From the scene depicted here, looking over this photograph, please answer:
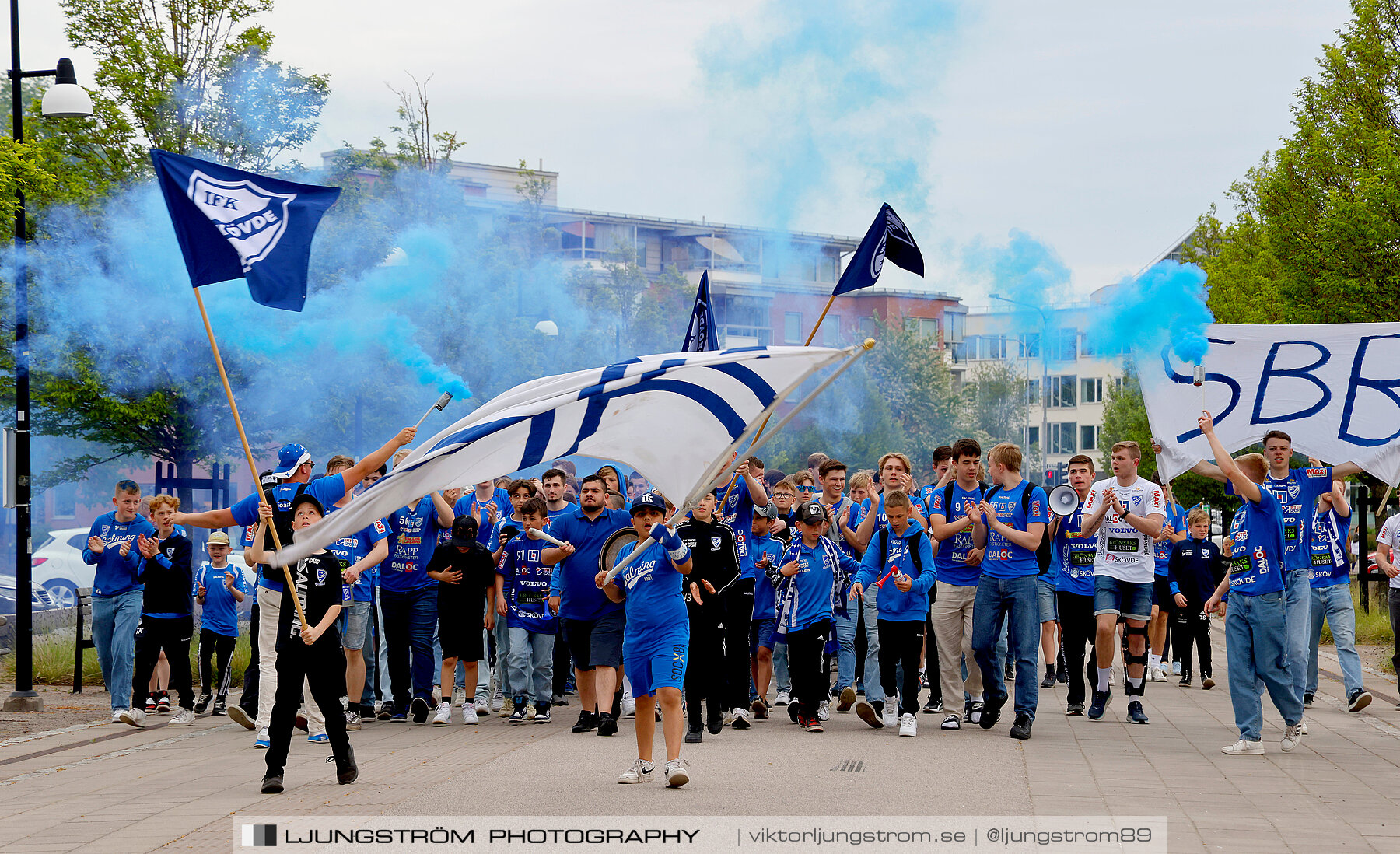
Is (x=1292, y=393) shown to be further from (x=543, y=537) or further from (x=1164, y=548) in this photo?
(x=543, y=537)

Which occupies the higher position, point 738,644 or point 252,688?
point 738,644

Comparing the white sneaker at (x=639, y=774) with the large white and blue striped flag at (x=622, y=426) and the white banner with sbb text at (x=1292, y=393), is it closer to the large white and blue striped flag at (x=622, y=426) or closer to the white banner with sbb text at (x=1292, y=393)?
the large white and blue striped flag at (x=622, y=426)

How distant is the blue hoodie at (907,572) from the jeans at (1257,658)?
7.27ft

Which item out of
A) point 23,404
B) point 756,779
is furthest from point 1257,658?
point 23,404

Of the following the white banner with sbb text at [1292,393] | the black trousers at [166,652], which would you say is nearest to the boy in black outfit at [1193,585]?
the white banner with sbb text at [1292,393]

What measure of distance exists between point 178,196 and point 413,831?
4.46 m

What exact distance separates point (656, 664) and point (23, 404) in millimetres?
8387

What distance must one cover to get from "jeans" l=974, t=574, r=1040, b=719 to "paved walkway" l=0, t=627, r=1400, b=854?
0.36 meters

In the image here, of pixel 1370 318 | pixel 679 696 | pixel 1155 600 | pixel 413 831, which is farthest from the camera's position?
pixel 1370 318

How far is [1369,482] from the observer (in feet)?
92.1

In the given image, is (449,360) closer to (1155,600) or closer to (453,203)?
(453,203)

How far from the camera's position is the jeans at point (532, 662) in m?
12.1

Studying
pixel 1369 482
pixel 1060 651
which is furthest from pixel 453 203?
pixel 1369 482

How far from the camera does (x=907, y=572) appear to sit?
10898mm
